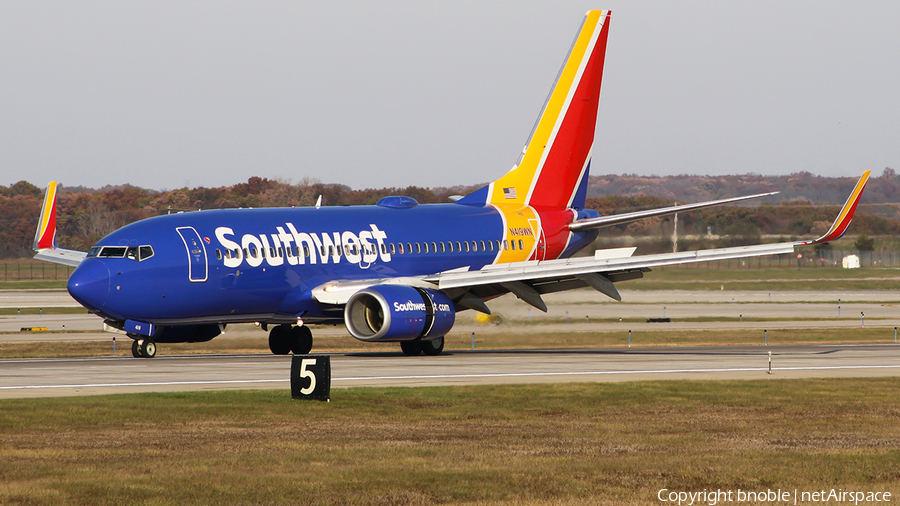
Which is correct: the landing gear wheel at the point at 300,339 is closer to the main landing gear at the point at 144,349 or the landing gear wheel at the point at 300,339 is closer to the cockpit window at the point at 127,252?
the main landing gear at the point at 144,349

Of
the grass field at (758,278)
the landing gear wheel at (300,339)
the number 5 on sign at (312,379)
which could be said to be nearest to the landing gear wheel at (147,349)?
the landing gear wheel at (300,339)

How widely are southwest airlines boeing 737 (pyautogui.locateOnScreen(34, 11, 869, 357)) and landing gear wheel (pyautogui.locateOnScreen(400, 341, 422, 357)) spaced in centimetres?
4

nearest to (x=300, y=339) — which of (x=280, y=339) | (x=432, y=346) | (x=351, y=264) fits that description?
(x=280, y=339)

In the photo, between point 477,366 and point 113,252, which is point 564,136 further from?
point 113,252

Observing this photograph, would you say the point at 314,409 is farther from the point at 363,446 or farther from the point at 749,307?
the point at 749,307

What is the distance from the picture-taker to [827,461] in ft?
51.6

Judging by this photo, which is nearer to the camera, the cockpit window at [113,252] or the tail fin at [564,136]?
the cockpit window at [113,252]

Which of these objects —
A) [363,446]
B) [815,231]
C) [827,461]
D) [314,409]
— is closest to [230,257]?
Answer: [314,409]

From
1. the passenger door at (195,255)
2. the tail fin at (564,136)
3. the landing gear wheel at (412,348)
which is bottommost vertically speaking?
the landing gear wheel at (412,348)

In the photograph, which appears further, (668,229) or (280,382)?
(668,229)

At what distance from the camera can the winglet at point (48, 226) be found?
40.8m

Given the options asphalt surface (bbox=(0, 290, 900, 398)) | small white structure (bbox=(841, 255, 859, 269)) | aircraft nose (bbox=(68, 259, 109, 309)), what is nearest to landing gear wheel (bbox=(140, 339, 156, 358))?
asphalt surface (bbox=(0, 290, 900, 398))

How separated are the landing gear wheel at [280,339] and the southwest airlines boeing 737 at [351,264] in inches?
1.3

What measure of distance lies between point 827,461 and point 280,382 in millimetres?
13535
